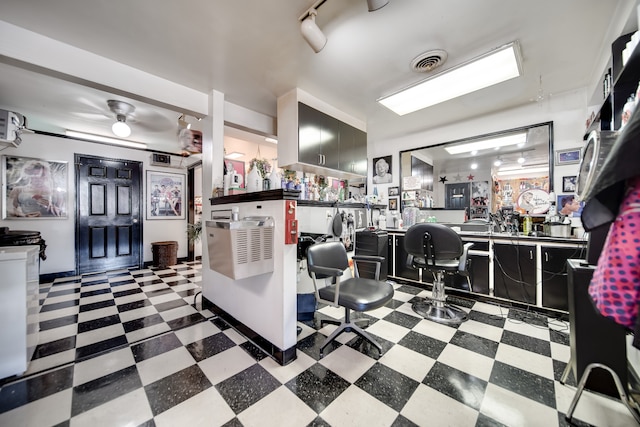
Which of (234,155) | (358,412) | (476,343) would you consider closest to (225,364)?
(358,412)

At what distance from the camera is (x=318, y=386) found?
4.89ft

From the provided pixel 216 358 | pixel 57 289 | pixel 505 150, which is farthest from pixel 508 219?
pixel 57 289

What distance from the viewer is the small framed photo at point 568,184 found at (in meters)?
2.78

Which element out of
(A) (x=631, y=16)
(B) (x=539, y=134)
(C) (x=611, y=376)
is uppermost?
(A) (x=631, y=16)

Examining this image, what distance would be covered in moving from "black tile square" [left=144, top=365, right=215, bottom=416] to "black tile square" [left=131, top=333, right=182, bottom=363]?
1.28ft

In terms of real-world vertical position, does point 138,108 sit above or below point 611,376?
above

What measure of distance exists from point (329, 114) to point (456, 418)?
10.7 ft

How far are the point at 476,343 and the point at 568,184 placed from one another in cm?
241

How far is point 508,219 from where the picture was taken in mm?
3018

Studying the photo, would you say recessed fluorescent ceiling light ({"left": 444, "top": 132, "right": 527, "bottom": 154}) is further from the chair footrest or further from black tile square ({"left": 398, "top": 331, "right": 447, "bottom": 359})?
black tile square ({"left": 398, "top": 331, "right": 447, "bottom": 359})

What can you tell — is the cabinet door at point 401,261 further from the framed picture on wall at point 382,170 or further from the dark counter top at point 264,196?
the dark counter top at point 264,196

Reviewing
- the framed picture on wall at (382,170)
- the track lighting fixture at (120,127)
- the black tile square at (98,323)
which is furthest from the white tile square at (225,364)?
the framed picture on wall at (382,170)

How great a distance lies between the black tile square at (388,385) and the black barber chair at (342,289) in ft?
0.67

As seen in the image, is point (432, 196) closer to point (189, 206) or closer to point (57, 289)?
point (189, 206)
